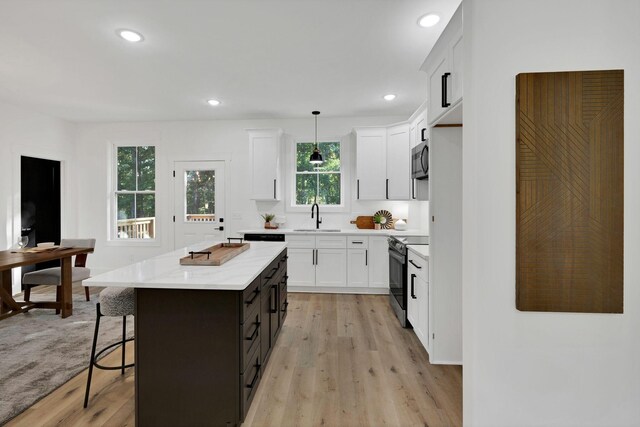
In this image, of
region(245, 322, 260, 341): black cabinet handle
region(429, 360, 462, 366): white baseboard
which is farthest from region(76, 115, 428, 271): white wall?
region(245, 322, 260, 341): black cabinet handle

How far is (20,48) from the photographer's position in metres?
3.06

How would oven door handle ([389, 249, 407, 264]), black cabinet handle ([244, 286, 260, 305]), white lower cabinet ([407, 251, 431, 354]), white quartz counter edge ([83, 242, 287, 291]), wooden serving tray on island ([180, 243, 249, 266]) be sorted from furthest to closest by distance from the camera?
oven door handle ([389, 249, 407, 264])
white lower cabinet ([407, 251, 431, 354])
wooden serving tray on island ([180, 243, 249, 266])
black cabinet handle ([244, 286, 260, 305])
white quartz counter edge ([83, 242, 287, 291])

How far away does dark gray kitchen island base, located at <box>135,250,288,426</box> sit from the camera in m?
1.71

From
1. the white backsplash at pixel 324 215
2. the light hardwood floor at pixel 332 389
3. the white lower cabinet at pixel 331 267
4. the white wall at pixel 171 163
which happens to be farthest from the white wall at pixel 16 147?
the white lower cabinet at pixel 331 267

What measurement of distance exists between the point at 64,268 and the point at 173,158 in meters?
2.45

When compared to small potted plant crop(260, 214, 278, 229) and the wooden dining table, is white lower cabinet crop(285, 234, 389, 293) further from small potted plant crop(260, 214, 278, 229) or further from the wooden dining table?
the wooden dining table

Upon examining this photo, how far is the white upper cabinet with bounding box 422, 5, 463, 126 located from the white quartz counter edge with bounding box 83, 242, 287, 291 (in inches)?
63.0

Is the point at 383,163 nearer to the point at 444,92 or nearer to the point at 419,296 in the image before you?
the point at 419,296

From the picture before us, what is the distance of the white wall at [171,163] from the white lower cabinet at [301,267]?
0.78 meters

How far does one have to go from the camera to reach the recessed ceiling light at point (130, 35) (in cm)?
277

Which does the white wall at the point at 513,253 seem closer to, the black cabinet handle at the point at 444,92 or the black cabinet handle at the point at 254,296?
the black cabinet handle at the point at 444,92

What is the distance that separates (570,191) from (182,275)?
76.2 inches

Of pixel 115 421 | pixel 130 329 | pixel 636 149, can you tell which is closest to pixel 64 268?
pixel 130 329

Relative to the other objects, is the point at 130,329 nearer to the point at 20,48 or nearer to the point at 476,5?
the point at 20,48
